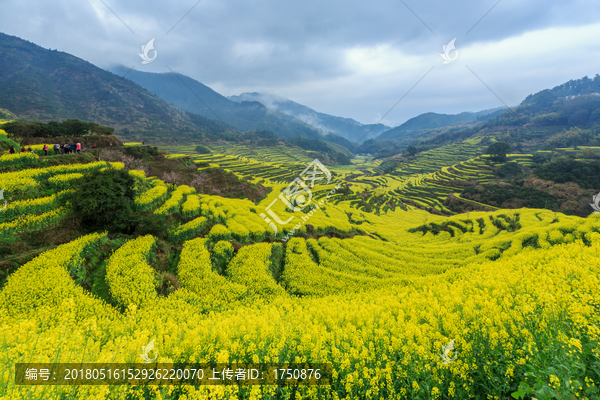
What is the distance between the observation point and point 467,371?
4.24 meters

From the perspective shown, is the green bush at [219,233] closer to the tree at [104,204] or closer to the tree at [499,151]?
the tree at [104,204]

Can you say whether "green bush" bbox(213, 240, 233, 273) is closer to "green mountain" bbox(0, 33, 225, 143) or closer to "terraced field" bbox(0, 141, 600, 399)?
"terraced field" bbox(0, 141, 600, 399)

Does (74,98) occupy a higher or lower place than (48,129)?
higher

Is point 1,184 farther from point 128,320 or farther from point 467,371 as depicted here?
point 467,371

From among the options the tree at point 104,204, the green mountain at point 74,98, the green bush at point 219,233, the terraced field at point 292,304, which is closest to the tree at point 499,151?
the terraced field at point 292,304

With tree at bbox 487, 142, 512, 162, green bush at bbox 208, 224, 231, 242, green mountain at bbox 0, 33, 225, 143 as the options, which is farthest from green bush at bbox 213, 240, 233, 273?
green mountain at bbox 0, 33, 225, 143

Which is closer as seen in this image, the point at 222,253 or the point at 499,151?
the point at 222,253

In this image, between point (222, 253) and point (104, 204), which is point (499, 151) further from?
point (104, 204)

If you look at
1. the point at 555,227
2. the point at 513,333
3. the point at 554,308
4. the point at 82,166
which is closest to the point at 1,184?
the point at 82,166

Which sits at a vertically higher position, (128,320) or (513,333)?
(513,333)

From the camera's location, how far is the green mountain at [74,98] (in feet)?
389

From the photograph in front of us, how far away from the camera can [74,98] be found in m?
163

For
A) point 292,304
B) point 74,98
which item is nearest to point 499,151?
point 292,304

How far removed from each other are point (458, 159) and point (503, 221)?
3275 inches
